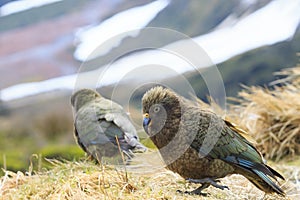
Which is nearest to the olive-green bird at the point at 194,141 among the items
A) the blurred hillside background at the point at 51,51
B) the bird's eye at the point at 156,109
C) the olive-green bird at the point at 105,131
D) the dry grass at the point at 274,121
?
the bird's eye at the point at 156,109

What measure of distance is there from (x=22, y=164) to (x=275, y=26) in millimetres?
2297

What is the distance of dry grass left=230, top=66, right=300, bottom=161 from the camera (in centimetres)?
305

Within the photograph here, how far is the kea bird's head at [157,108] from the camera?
1486mm

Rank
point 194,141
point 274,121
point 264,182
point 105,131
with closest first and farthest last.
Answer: point 194,141
point 264,182
point 105,131
point 274,121

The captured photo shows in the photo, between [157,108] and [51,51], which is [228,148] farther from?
[51,51]

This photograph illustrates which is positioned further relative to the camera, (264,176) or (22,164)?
(22,164)

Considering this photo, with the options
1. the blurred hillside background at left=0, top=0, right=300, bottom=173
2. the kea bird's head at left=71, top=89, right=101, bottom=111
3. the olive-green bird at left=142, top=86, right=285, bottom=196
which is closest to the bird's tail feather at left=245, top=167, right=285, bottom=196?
the olive-green bird at left=142, top=86, right=285, bottom=196

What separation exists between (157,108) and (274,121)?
1.81 metres

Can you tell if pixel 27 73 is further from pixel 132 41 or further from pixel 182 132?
pixel 182 132

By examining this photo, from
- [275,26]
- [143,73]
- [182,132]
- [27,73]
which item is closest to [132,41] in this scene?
[143,73]

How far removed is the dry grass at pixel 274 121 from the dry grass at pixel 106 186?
0.98 meters

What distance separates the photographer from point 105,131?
1944 mm

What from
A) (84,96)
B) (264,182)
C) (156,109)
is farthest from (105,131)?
(264,182)

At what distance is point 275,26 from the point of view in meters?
4.02
